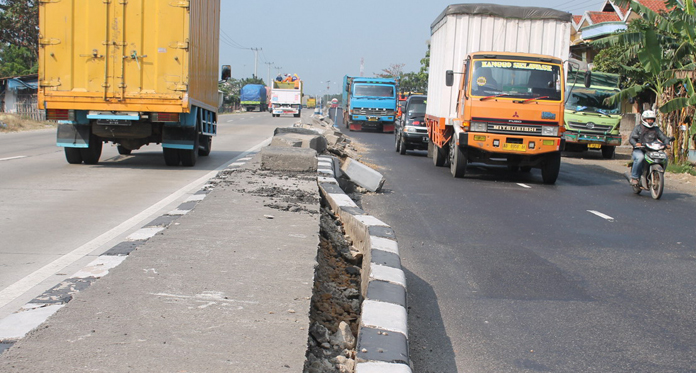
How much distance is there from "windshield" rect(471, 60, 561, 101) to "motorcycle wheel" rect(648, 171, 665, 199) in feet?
8.21

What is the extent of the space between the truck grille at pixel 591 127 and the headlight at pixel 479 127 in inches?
450

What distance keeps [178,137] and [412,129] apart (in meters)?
9.42

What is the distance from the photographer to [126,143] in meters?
15.1

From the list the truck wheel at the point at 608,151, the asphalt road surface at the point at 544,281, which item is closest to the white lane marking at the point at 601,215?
the asphalt road surface at the point at 544,281

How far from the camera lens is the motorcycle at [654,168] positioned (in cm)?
1314

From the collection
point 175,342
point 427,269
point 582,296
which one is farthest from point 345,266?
point 175,342

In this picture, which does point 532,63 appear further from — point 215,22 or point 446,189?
point 215,22

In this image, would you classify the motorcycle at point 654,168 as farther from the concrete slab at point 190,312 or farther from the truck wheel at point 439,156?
the concrete slab at point 190,312

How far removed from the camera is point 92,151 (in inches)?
584

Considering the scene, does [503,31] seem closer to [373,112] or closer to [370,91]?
[373,112]

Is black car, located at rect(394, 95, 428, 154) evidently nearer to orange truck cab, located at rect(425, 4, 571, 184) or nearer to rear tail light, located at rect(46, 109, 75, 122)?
orange truck cab, located at rect(425, 4, 571, 184)

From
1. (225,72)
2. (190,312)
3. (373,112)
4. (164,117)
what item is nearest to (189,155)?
(164,117)

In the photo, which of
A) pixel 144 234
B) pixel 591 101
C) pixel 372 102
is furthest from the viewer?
pixel 372 102

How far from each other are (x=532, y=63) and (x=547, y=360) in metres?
11.6
